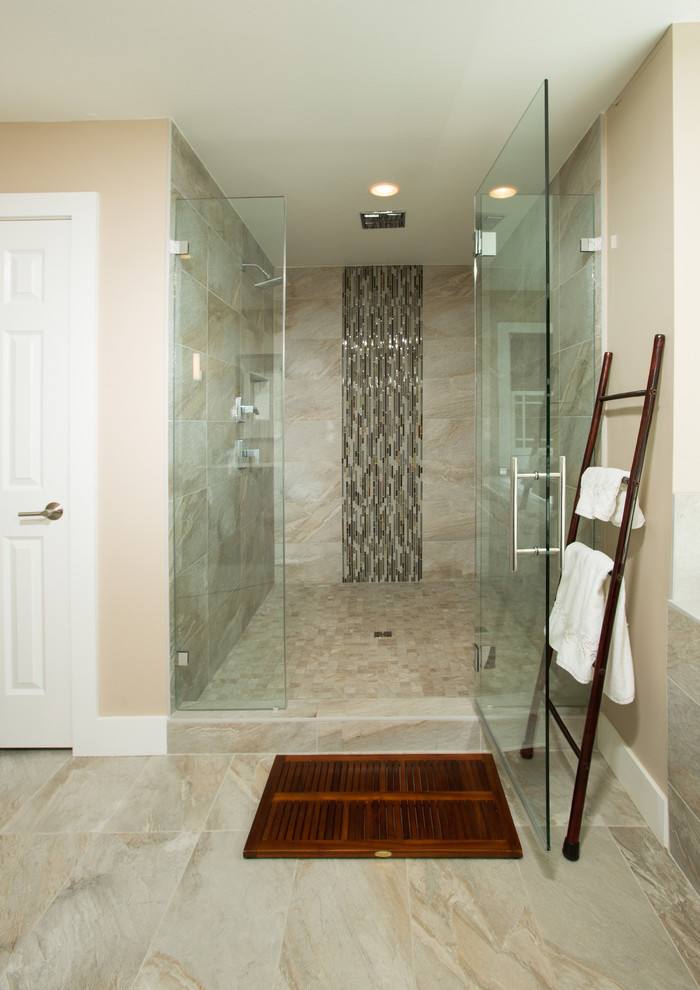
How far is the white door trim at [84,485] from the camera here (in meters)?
2.38

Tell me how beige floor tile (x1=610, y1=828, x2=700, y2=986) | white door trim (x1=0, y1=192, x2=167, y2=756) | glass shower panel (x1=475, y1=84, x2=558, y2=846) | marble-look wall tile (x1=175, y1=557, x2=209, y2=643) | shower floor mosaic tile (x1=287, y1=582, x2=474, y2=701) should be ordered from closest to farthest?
beige floor tile (x1=610, y1=828, x2=700, y2=986)
glass shower panel (x1=475, y1=84, x2=558, y2=846)
white door trim (x1=0, y1=192, x2=167, y2=756)
marble-look wall tile (x1=175, y1=557, x2=209, y2=643)
shower floor mosaic tile (x1=287, y1=582, x2=474, y2=701)

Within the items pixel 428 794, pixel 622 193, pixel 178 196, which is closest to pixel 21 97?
pixel 178 196

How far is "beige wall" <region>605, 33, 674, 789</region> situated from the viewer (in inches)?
74.4

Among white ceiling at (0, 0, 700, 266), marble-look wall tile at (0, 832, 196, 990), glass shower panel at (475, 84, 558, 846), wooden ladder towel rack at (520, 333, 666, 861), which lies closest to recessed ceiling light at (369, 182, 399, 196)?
white ceiling at (0, 0, 700, 266)

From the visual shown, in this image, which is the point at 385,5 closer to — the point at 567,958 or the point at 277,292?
the point at 277,292

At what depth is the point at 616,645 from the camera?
1929mm

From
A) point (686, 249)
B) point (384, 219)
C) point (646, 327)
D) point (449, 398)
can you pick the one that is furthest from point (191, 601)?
point (449, 398)

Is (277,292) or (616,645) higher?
(277,292)

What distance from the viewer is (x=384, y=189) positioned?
10.2ft

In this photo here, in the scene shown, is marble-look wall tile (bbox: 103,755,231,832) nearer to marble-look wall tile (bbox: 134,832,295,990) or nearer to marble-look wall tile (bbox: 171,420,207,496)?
marble-look wall tile (bbox: 134,832,295,990)

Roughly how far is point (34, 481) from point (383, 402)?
2.67 metres

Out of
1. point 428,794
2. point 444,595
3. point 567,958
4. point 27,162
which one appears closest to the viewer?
point 567,958

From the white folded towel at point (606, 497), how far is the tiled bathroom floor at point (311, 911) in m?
0.95

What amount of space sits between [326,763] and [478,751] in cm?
59
